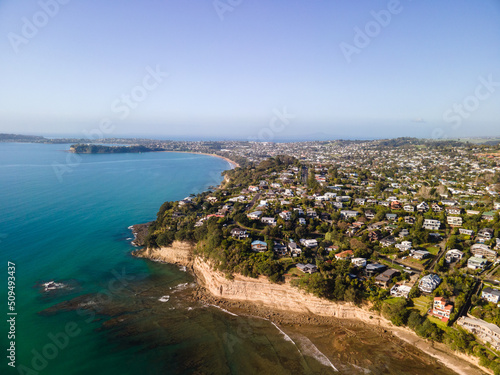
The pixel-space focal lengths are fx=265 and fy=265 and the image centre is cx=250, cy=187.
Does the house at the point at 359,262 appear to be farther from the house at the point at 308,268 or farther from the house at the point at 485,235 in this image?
the house at the point at 485,235

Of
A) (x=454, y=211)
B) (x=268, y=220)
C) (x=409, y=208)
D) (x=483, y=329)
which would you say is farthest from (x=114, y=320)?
(x=454, y=211)

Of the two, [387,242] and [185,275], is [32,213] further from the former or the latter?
[387,242]

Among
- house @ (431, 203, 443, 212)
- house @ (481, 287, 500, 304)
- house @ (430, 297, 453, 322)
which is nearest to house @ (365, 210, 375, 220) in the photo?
house @ (431, 203, 443, 212)

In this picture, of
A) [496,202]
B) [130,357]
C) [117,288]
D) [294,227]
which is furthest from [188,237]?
[496,202]

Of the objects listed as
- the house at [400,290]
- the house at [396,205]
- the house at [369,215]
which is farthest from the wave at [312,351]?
the house at [396,205]

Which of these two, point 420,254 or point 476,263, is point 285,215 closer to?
point 420,254

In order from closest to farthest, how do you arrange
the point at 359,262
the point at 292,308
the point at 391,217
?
the point at 292,308
the point at 359,262
the point at 391,217
